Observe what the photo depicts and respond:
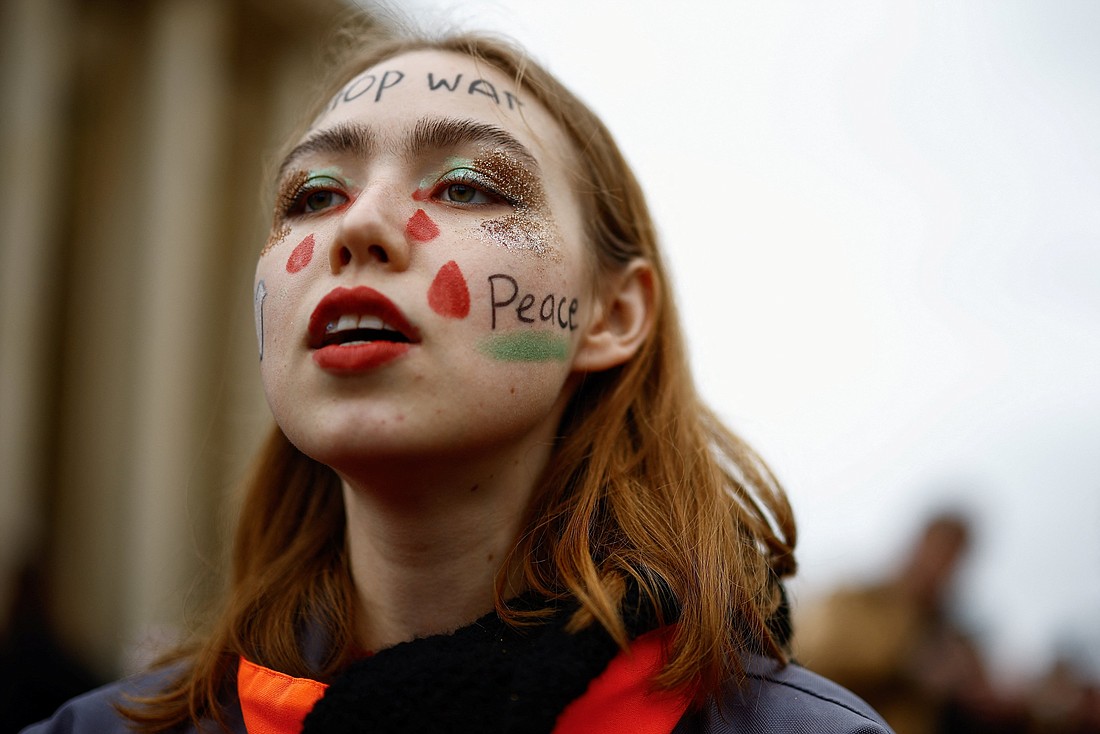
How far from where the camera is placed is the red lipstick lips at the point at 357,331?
1822 mm

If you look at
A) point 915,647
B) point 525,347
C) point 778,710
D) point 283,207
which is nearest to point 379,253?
point 525,347

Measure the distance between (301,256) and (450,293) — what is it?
0.39m

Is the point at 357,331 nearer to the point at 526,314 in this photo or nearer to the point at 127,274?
the point at 526,314

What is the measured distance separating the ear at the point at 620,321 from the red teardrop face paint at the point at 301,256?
2.21ft

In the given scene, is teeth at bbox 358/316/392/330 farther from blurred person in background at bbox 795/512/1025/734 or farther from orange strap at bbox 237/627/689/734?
blurred person in background at bbox 795/512/1025/734

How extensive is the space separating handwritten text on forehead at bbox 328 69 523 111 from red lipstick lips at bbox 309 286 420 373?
1.94 ft

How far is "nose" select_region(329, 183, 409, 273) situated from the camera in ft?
6.14

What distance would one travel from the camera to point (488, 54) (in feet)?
7.96

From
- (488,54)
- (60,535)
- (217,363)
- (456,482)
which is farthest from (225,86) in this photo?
(456,482)

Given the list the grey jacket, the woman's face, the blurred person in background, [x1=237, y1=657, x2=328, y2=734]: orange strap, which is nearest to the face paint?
the woman's face

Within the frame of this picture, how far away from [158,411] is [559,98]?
883cm

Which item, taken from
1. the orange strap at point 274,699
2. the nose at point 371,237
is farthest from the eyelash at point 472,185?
the orange strap at point 274,699

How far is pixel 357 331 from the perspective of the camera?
189 cm

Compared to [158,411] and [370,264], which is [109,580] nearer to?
[158,411]
